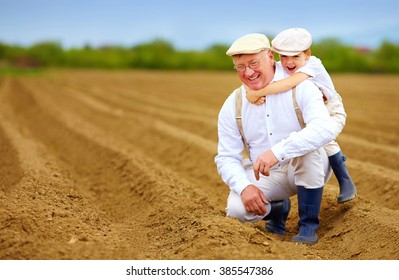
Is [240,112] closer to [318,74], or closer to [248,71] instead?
[248,71]

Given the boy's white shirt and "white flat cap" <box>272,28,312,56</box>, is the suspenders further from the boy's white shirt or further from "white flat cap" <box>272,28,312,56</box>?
"white flat cap" <box>272,28,312,56</box>

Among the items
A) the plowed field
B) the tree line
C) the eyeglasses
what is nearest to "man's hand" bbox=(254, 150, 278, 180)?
the plowed field

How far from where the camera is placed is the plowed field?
149 inches

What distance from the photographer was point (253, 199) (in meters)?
4.19

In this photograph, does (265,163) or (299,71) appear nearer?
(265,163)

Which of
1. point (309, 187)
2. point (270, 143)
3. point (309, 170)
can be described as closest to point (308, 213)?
point (309, 187)

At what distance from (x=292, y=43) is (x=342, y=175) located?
1.20 meters

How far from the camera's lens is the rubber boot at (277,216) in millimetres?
4594

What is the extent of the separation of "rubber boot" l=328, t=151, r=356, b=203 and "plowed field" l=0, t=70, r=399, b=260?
135 mm

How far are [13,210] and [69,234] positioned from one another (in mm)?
619

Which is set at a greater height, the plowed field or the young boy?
the young boy

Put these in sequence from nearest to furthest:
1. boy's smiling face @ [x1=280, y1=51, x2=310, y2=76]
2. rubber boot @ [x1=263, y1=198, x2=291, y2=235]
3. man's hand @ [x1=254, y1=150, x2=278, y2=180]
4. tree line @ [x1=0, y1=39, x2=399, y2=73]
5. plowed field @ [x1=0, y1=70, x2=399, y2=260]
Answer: plowed field @ [x1=0, y1=70, x2=399, y2=260] < man's hand @ [x1=254, y1=150, x2=278, y2=180] < boy's smiling face @ [x1=280, y1=51, x2=310, y2=76] < rubber boot @ [x1=263, y1=198, x2=291, y2=235] < tree line @ [x1=0, y1=39, x2=399, y2=73]

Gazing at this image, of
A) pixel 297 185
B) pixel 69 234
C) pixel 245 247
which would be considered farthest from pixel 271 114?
pixel 69 234

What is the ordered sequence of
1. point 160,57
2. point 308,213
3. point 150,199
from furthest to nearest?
point 160,57 → point 150,199 → point 308,213
